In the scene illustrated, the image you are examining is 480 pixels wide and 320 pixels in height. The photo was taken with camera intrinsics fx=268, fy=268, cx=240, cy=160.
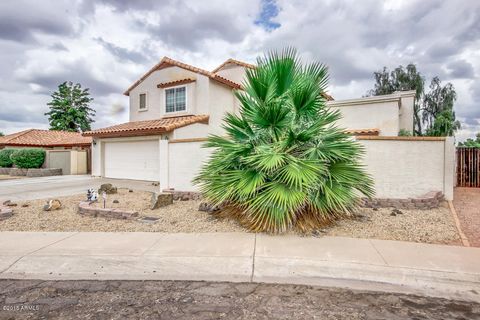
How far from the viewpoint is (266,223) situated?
222 inches

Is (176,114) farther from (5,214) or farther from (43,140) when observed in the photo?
(43,140)

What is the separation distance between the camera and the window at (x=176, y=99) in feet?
52.7

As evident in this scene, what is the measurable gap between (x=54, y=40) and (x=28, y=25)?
3.54 m

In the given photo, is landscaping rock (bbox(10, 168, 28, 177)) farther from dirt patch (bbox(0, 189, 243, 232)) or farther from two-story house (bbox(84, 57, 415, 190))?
dirt patch (bbox(0, 189, 243, 232))

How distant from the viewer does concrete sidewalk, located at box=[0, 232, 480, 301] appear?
3879 mm

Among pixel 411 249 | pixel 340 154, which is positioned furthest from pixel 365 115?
pixel 411 249

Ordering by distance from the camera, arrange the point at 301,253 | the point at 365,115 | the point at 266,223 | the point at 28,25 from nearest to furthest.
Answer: the point at 301,253, the point at 266,223, the point at 28,25, the point at 365,115

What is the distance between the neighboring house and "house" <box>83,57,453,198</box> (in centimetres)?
398

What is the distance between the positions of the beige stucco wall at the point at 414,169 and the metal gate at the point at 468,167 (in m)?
5.10

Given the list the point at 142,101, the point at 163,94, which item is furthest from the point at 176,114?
the point at 142,101

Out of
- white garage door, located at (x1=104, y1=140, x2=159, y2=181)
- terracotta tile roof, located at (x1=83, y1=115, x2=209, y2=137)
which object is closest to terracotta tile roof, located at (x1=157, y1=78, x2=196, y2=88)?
terracotta tile roof, located at (x1=83, y1=115, x2=209, y2=137)

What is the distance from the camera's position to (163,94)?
16.8 metres

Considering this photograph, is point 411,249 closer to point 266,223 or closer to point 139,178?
point 266,223

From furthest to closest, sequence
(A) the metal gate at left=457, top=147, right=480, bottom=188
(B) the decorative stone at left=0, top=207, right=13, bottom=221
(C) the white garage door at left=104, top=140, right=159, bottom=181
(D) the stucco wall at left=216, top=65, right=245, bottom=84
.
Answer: (D) the stucco wall at left=216, top=65, right=245, bottom=84
(C) the white garage door at left=104, top=140, right=159, bottom=181
(A) the metal gate at left=457, top=147, right=480, bottom=188
(B) the decorative stone at left=0, top=207, right=13, bottom=221
